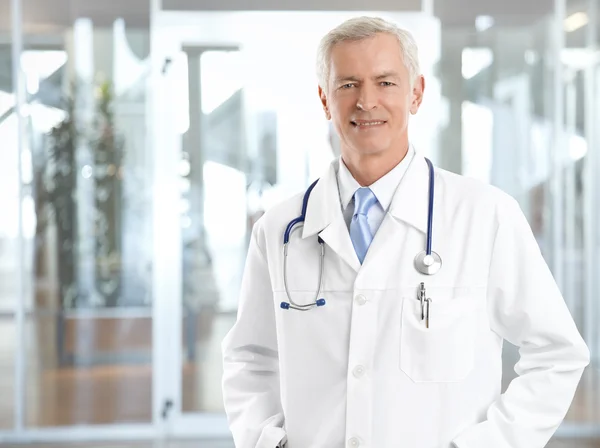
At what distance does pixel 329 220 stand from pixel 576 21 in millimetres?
3714

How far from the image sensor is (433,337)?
4.29ft

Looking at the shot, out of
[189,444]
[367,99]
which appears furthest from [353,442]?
[189,444]

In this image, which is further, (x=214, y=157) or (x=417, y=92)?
(x=214, y=157)

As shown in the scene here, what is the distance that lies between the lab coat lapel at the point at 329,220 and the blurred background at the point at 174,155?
10.5 ft

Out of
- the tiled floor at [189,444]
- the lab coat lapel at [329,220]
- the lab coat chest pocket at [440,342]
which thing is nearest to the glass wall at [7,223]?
the tiled floor at [189,444]

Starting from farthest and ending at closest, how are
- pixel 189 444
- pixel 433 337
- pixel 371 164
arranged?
pixel 189 444
pixel 371 164
pixel 433 337

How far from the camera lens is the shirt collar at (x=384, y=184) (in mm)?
1421

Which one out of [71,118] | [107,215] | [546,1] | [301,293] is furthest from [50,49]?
[301,293]

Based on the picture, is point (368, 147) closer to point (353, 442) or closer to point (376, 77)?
point (376, 77)

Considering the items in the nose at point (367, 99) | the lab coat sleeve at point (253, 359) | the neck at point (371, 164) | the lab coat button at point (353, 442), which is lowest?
the lab coat button at point (353, 442)

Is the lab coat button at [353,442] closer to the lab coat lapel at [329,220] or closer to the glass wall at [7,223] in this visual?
the lab coat lapel at [329,220]

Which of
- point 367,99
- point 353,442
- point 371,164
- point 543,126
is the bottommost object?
point 353,442

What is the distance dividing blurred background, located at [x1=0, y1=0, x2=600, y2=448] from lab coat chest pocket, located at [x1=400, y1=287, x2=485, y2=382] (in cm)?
339

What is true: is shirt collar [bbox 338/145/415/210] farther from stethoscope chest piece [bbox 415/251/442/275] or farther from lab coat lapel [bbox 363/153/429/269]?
stethoscope chest piece [bbox 415/251/442/275]
